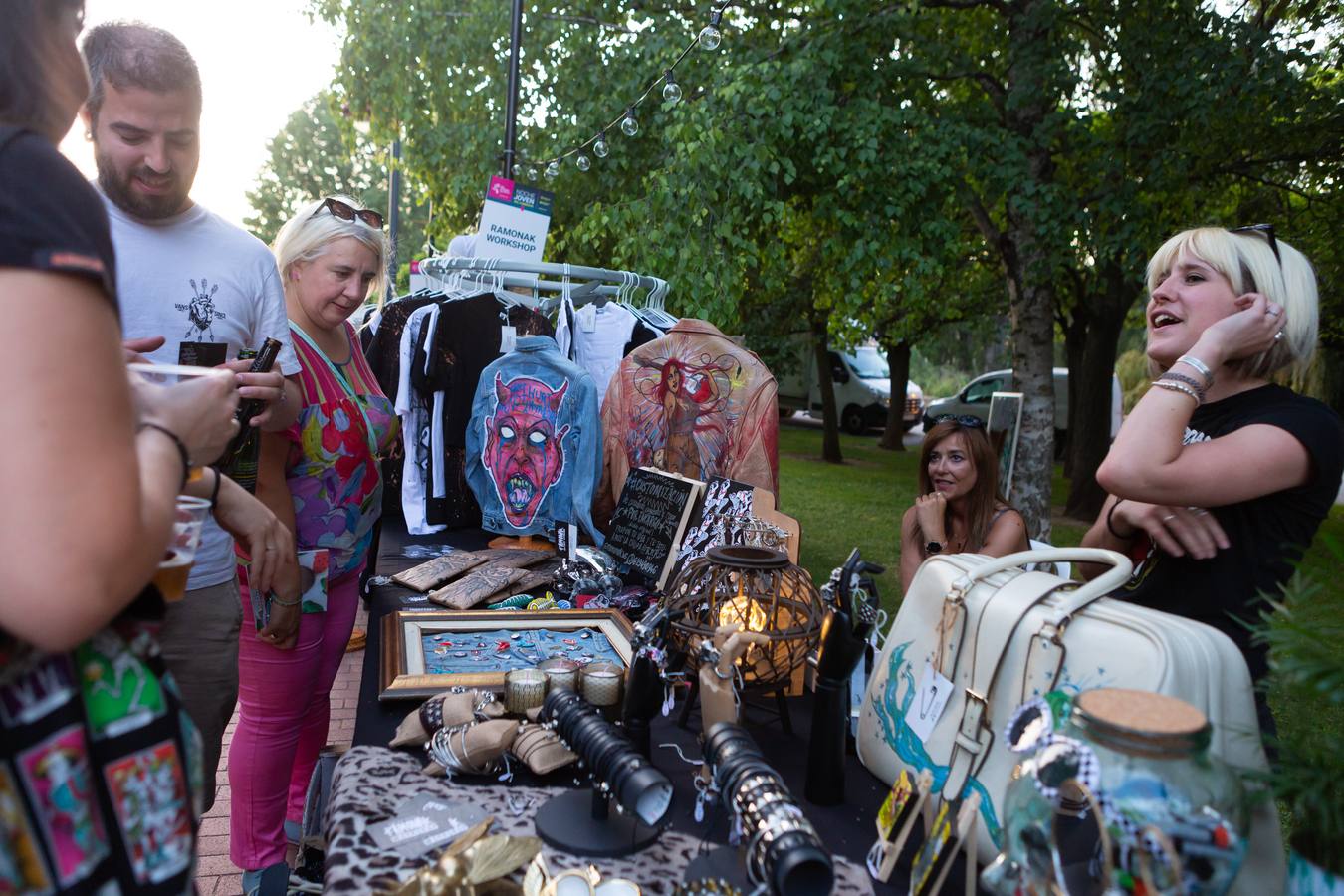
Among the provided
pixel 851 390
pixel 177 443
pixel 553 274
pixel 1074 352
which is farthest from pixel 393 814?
pixel 851 390

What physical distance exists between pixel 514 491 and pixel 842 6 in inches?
183

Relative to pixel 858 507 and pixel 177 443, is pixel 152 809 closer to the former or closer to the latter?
pixel 177 443

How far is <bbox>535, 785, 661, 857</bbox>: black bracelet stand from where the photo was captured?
4.27 ft

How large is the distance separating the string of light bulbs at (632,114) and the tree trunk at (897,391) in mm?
8085

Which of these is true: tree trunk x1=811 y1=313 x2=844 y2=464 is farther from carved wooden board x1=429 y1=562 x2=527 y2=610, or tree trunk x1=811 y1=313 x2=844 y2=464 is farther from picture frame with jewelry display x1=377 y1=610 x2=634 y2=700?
picture frame with jewelry display x1=377 y1=610 x2=634 y2=700

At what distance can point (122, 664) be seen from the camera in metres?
0.90

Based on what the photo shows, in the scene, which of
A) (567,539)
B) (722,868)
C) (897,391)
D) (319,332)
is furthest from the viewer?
Result: (897,391)

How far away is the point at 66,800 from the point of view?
2.75 ft

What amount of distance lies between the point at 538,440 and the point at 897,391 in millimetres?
14946

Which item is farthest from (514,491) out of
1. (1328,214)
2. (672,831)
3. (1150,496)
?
(1328,214)

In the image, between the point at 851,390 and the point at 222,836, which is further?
the point at 851,390

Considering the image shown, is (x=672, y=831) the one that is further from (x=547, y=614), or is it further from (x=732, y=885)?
(x=547, y=614)

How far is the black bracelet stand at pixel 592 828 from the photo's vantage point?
1.30m

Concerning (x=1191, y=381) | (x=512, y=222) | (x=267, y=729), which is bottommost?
(x=267, y=729)
